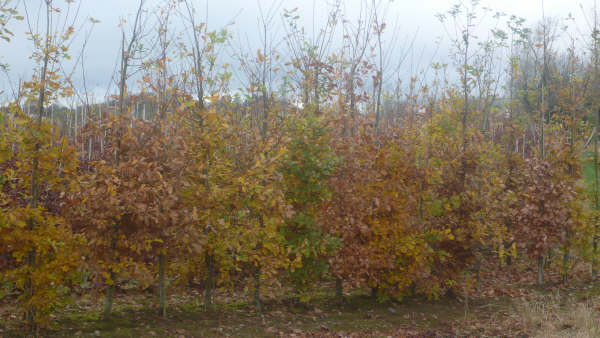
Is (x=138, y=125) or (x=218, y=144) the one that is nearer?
(x=138, y=125)

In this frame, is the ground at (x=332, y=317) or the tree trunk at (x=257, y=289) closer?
the ground at (x=332, y=317)

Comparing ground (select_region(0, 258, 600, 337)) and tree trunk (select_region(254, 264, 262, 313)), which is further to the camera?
tree trunk (select_region(254, 264, 262, 313))

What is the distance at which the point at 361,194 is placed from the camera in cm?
727

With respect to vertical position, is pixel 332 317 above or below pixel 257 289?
below

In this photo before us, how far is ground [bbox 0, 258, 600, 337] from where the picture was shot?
5855 mm

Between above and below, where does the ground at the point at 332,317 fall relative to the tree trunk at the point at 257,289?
below

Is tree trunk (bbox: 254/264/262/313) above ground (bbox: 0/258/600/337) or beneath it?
above

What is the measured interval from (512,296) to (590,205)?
272cm

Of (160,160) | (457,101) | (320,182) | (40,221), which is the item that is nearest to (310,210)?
(320,182)

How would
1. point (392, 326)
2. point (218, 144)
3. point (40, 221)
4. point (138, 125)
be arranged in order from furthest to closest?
point (392, 326) < point (218, 144) < point (138, 125) < point (40, 221)

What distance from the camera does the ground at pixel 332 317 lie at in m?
5.86

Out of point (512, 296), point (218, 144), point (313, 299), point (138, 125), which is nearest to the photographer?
point (138, 125)

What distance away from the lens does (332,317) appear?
712 cm

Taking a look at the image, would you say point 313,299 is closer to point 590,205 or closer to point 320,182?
point 320,182
